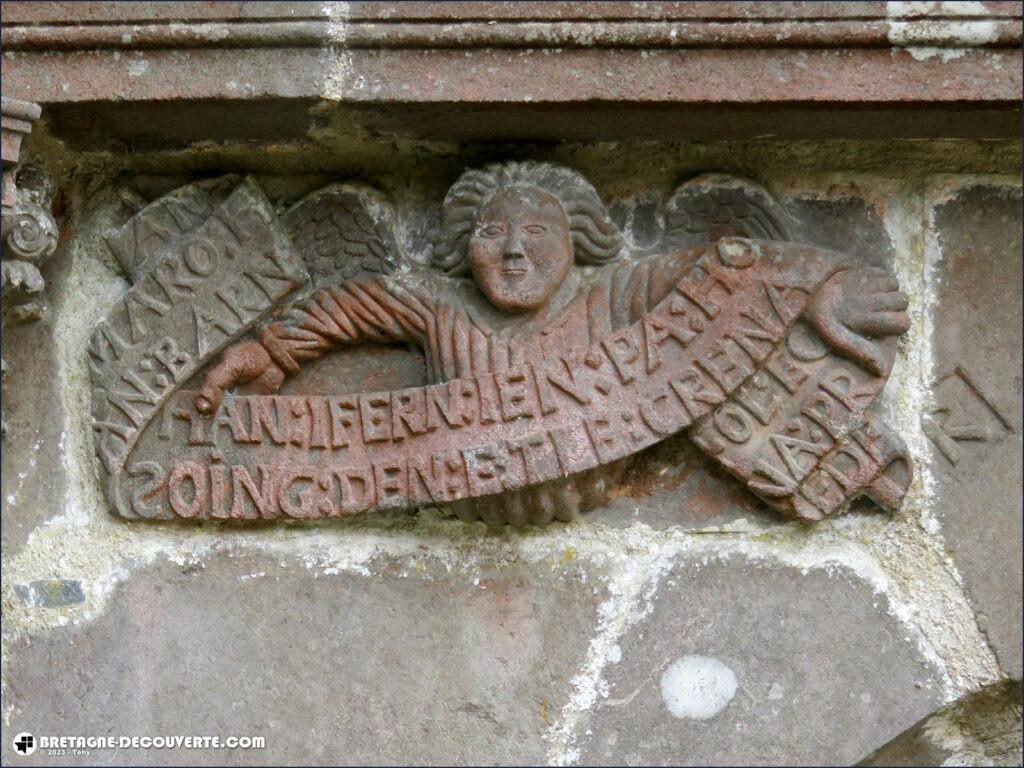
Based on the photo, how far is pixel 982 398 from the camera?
86.5 inches

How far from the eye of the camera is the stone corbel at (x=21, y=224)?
200 centimetres

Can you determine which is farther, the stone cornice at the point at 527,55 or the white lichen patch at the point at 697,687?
the white lichen patch at the point at 697,687

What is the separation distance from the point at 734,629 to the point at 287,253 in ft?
3.11

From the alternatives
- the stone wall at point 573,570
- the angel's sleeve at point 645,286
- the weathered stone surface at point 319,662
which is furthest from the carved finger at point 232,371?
the angel's sleeve at point 645,286

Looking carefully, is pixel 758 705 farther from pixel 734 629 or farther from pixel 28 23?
pixel 28 23

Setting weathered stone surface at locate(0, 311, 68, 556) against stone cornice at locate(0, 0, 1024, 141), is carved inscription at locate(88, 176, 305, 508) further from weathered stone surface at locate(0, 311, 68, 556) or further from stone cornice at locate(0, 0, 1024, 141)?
stone cornice at locate(0, 0, 1024, 141)

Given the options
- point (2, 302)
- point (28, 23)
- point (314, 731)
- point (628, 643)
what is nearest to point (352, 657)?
point (314, 731)

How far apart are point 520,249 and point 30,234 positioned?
75 cm

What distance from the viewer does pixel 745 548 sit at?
2.19 meters

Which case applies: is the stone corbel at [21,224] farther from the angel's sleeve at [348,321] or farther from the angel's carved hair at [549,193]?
the angel's carved hair at [549,193]

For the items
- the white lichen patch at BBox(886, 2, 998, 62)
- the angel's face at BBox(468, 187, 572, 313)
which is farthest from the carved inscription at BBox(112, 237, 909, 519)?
the white lichen patch at BBox(886, 2, 998, 62)

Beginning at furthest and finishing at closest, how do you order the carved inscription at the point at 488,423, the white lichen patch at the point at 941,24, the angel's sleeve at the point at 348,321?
the angel's sleeve at the point at 348,321, the carved inscription at the point at 488,423, the white lichen patch at the point at 941,24

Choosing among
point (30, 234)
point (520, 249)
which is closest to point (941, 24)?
point (520, 249)

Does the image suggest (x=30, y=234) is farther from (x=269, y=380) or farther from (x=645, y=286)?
(x=645, y=286)
